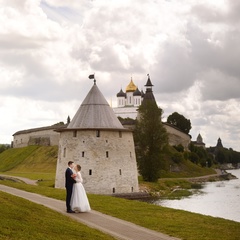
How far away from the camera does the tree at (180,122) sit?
91.4 meters

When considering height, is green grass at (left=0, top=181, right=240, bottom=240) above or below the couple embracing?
below

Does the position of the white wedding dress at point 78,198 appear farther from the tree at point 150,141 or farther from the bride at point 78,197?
the tree at point 150,141

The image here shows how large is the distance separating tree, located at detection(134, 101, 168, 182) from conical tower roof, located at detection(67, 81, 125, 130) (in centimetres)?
1036

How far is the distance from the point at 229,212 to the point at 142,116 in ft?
71.2

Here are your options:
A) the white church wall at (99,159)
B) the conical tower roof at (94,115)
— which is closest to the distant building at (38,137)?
the conical tower roof at (94,115)

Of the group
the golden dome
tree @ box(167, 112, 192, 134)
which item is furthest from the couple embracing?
the golden dome

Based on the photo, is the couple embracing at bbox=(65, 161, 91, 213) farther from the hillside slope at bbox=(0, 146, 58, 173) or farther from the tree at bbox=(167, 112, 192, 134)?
the tree at bbox=(167, 112, 192, 134)

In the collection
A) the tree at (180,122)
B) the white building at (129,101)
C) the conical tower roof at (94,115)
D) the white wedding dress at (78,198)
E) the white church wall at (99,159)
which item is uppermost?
the white building at (129,101)

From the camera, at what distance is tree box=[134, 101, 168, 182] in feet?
134

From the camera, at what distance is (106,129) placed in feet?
100


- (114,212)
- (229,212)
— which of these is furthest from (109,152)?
(114,212)

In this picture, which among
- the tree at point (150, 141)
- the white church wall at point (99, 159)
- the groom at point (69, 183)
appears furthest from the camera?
the tree at point (150, 141)

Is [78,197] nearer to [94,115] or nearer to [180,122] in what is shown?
[94,115]

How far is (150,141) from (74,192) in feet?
97.4
